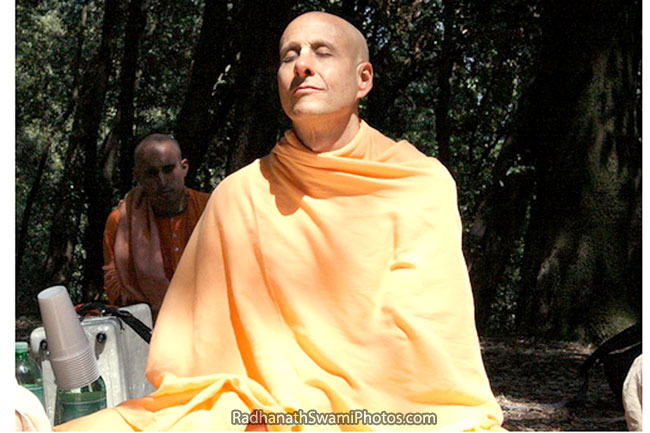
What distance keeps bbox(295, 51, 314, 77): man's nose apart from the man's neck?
159mm

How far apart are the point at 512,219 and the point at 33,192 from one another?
1161 cm

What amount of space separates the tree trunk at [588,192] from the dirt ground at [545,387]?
405 millimetres

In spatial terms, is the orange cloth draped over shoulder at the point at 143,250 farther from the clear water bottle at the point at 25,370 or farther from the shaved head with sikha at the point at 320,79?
the shaved head with sikha at the point at 320,79

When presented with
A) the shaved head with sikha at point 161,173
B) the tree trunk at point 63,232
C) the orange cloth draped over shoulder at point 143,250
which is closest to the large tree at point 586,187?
the orange cloth draped over shoulder at point 143,250

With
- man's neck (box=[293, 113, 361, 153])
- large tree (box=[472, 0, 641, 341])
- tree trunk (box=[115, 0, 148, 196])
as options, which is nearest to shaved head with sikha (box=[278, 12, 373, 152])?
man's neck (box=[293, 113, 361, 153])

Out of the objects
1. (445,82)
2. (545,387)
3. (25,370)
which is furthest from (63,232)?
(25,370)

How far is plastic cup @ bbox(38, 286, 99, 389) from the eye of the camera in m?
3.04

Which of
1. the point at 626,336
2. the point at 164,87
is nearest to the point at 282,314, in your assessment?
the point at 626,336

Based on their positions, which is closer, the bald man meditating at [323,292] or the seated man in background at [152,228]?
the bald man meditating at [323,292]

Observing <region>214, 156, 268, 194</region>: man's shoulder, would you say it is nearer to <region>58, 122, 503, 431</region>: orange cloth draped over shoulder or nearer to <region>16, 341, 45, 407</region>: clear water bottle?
<region>58, 122, 503, 431</region>: orange cloth draped over shoulder

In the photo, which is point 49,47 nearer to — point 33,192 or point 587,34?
point 33,192

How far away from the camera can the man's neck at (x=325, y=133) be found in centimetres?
305

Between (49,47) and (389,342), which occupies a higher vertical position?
(49,47)
